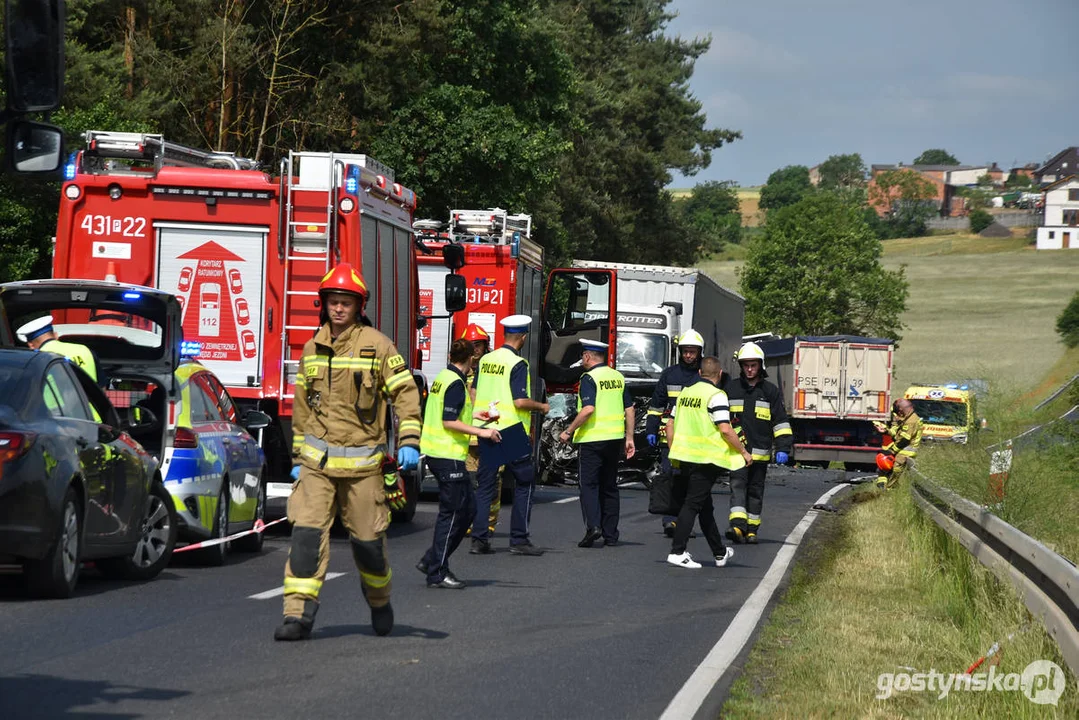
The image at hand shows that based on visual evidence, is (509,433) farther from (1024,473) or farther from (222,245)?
(1024,473)

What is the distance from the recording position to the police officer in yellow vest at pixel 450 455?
11664 millimetres

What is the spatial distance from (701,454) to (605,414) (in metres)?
1.83

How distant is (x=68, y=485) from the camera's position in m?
10.1

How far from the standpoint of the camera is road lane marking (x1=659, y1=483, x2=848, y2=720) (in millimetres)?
7215

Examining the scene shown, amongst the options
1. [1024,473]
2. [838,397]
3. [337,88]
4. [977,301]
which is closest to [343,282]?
[1024,473]

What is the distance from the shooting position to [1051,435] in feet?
47.4

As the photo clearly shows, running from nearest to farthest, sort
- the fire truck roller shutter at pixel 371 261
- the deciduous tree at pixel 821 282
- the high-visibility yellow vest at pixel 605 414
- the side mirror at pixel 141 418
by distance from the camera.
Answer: the side mirror at pixel 141 418 < the fire truck roller shutter at pixel 371 261 < the high-visibility yellow vest at pixel 605 414 < the deciduous tree at pixel 821 282

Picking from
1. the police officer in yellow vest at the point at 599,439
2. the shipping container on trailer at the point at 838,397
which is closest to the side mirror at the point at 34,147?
the police officer in yellow vest at the point at 599,439

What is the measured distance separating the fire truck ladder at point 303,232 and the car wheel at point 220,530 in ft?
7.27

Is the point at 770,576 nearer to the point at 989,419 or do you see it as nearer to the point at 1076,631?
the point at 989,419

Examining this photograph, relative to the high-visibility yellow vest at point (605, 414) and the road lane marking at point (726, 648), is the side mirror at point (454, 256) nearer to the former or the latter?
the high-visibility yellow vest at point (605, 414)

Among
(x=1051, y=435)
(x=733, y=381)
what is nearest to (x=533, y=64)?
(x=733, y=381)

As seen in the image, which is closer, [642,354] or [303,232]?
[303,232]

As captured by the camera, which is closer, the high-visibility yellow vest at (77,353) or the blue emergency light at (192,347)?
the high-visibility yellow vest at (77,353)
